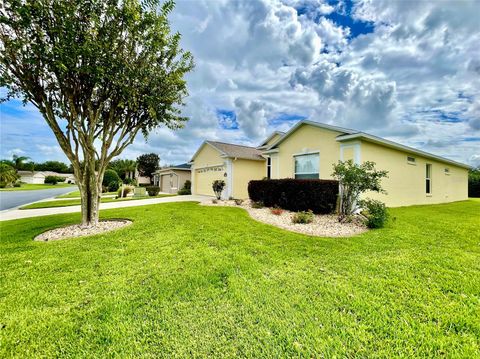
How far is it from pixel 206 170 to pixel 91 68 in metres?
14.4

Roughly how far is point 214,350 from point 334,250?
3.74 meters

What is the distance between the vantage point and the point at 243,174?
17281mm

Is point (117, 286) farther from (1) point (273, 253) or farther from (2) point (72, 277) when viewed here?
(1) point (273, 253)

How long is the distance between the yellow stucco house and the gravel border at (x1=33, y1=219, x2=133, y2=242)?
374 inches

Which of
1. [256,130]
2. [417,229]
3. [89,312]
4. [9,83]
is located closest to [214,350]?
[89,312]

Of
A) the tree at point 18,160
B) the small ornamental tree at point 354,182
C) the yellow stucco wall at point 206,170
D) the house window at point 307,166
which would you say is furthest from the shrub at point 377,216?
the tree at point 18,160

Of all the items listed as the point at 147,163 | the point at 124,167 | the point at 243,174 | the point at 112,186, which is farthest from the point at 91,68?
the point at 124,167

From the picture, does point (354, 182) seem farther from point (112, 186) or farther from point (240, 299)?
point (112, 186)

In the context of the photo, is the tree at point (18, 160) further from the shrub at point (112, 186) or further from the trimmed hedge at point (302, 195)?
the trimmed hedge at point (302, 195)

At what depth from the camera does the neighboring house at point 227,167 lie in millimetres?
16625

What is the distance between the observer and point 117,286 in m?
3.28

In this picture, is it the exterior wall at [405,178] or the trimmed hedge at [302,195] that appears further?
the exterior wall at [405,178]

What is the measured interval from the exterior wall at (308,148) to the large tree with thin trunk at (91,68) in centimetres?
717

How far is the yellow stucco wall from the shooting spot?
1802cm
